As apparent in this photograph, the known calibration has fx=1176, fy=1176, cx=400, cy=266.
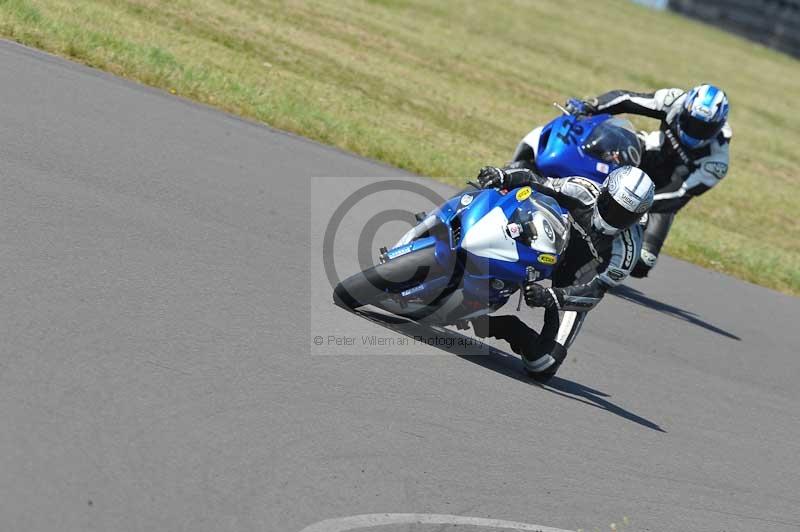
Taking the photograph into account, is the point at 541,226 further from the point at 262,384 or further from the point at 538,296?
the point at 262,384

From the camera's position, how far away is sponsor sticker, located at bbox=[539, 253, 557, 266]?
7.03 meters

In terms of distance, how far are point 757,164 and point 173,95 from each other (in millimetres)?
15345

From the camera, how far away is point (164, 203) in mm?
8031

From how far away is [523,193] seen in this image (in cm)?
717

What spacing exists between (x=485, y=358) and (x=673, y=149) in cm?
426

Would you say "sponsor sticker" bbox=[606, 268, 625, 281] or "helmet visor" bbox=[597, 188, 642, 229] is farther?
"sponsor sticker" bbox=[606, 268, 625, 281]

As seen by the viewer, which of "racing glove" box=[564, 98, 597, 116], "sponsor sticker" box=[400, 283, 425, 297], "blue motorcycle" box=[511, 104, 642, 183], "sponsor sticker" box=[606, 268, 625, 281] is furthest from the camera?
"racing glove" box=[564, 98, 597, 116]

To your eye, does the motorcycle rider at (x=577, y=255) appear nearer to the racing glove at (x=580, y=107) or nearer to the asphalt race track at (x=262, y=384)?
the asphalt race track at (x=262, y=384)

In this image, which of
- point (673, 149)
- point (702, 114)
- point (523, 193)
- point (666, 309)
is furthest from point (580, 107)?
point (523, 193)

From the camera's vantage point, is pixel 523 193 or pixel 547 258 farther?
pixel 523 193

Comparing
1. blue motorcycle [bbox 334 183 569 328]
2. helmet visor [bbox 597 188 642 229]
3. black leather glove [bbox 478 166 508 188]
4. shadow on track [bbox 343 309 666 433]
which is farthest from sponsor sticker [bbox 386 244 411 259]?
helmet visor [bbox 597 188 642 229]

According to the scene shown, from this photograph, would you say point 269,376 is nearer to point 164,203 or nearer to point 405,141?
point 164,203

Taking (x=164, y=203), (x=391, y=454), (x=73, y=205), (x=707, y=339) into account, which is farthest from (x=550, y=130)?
(x=391, y=454)

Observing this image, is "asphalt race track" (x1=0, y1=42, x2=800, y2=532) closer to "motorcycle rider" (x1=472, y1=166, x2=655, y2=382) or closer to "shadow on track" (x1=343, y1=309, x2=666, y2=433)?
"shadow on track" (x1=343, y1=309, x2=666, y2=433)
